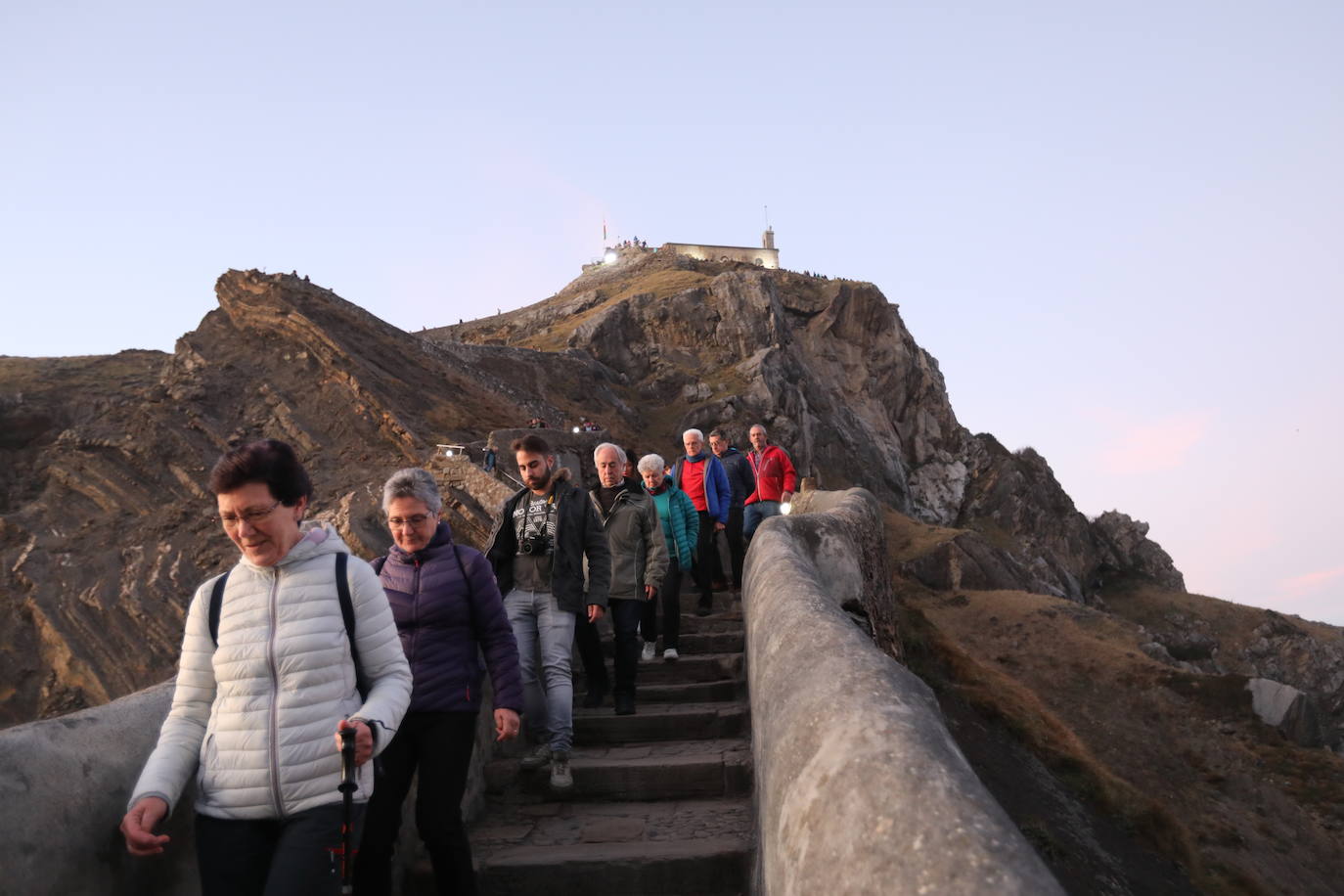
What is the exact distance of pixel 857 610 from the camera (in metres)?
8.24

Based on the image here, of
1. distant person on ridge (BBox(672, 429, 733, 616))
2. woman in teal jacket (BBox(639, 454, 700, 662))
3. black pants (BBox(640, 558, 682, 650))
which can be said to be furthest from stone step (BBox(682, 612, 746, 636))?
black pants (BBox(640, 558, 682, 650))

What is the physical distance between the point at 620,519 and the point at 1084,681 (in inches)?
645

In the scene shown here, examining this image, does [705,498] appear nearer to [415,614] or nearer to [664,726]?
[664,726]

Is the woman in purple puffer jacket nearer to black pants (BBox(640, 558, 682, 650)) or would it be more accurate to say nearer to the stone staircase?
the stone staircase

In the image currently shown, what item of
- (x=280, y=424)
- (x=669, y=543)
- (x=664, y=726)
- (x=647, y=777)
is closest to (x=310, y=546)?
(x=647, y=777)

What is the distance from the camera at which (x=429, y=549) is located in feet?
13.2

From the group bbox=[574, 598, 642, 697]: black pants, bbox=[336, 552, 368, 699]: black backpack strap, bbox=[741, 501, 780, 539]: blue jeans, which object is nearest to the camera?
bbox=[336, 552, 368, 699]: black backpack strap

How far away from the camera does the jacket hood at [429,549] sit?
4.02 m

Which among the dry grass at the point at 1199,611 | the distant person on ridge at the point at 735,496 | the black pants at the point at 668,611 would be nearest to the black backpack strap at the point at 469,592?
the black pants at the point at 668,611

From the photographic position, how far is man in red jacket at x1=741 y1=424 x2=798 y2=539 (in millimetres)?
10094

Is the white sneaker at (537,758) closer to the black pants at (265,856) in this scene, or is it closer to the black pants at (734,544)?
the black pants at (265,856)

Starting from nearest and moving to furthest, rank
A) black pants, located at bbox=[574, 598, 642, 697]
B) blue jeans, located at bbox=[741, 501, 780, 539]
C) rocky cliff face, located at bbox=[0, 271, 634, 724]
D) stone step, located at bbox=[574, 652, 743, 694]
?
black pants, located at bbox=[574, 598, 642, 697] → stone step, located at bbox=[574, 652, 743, 694] → blue jeans, located at bbox=[741, 501, 780, 539] → rocky cliff face, located at bbox=[0, 271, 634, 724]

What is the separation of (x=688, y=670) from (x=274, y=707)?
4721 millimetres

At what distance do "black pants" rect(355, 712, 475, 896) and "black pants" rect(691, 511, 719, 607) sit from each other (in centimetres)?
502
